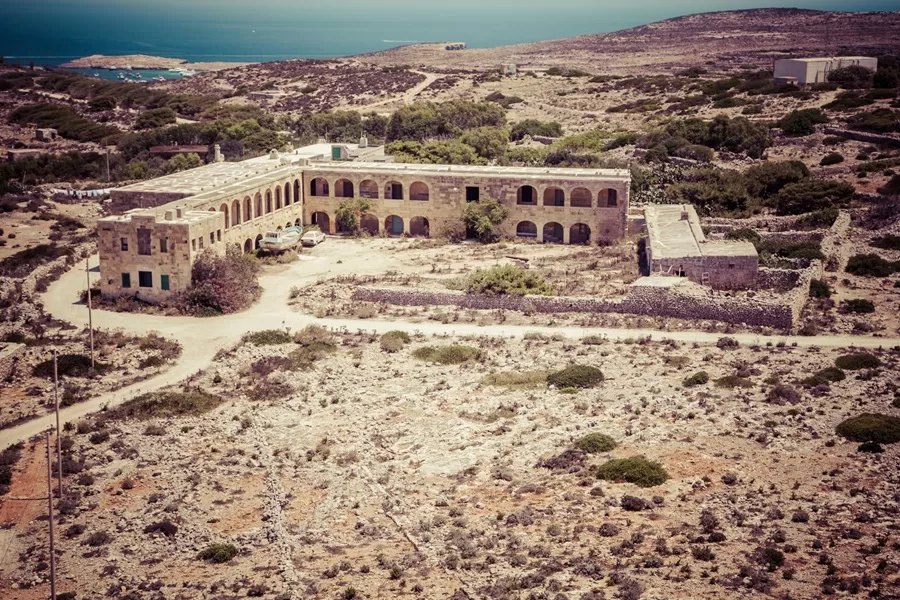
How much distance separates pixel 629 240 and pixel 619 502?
2768 centimetres

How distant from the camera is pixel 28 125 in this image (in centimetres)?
8725

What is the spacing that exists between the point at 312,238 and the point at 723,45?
125m

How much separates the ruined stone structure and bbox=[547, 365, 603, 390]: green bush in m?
17.0

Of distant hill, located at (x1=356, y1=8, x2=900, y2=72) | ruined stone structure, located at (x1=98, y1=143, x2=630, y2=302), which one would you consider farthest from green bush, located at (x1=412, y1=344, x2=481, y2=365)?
distant hill, located at (x1=356, y1=8, x2=900, y2=72)

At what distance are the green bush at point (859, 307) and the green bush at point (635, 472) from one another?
15917 mm

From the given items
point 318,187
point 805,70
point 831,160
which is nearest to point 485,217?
point 318,187

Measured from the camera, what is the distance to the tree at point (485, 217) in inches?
2039

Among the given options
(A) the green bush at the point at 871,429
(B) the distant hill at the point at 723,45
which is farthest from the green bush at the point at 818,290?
(B) the distant hill at the point at 723,45

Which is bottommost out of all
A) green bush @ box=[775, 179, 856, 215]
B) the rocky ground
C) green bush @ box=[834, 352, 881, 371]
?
the rocky ground

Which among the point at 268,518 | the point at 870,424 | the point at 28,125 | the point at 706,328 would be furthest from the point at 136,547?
the point at 28,125

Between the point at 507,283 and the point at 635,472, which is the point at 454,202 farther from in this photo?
the point at 635,472

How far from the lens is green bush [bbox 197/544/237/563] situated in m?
22.9

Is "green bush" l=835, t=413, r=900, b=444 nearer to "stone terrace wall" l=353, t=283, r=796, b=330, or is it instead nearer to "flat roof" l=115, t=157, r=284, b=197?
"stone terrace wall" l=353, t=283, r=796, b=330

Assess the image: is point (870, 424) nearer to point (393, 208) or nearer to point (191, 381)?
point (191, 381)
